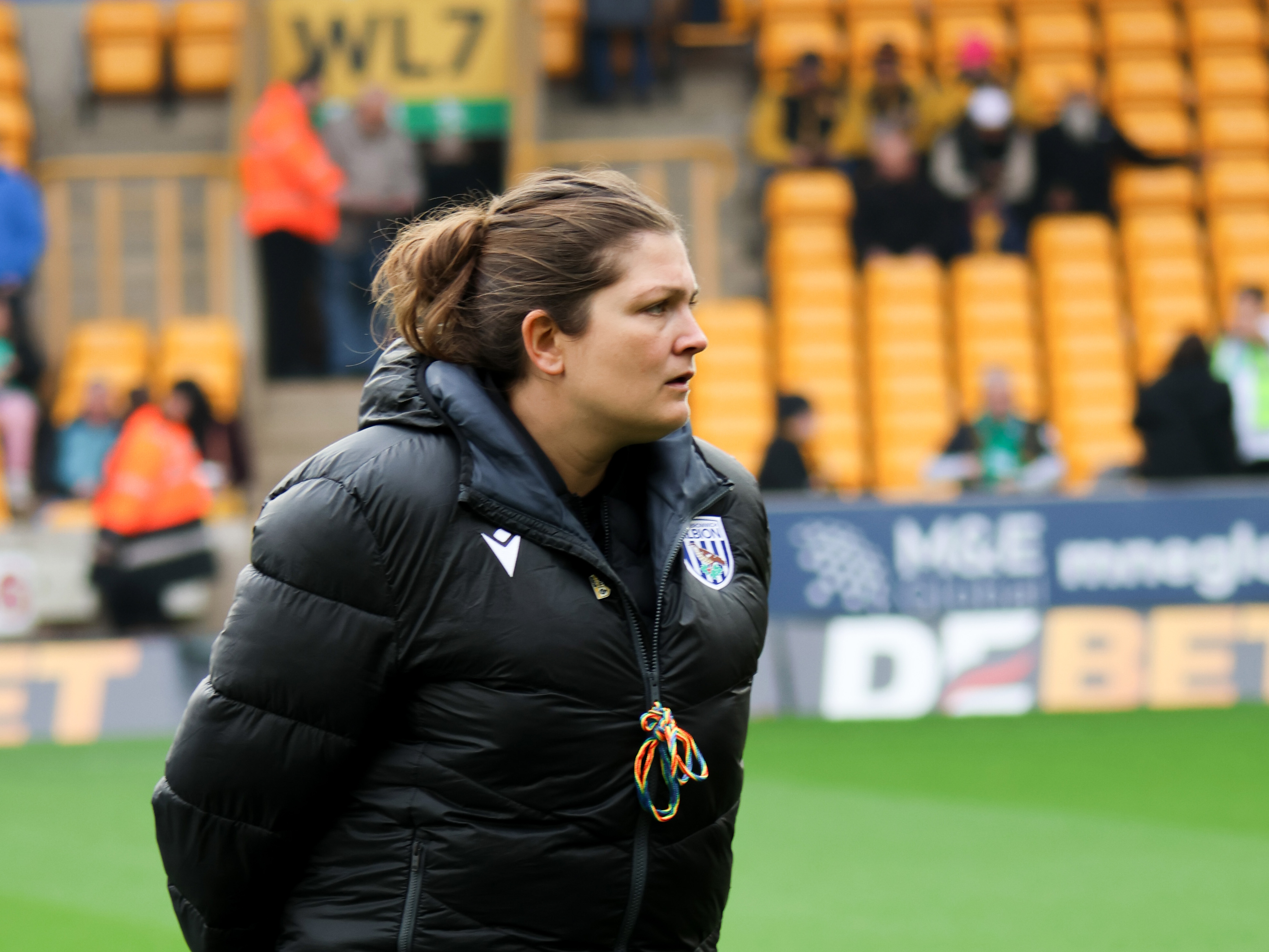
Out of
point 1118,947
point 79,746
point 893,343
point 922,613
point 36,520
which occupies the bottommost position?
point 1118,947

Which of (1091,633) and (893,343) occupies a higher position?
(893,343)

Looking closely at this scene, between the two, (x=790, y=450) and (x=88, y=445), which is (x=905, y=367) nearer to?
(x=790, y=450)

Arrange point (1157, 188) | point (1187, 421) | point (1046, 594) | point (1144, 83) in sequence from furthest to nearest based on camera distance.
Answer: point (1144, 83), point (1157, 188), point (1187, 421), point (1046, 594)

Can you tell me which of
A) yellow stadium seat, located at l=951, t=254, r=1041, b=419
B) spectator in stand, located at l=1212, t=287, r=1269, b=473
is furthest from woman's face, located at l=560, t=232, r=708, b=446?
yellow stadium seat, located at l=951, t=254, r=1041, b=419

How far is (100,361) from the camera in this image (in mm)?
12891

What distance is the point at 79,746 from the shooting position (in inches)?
346

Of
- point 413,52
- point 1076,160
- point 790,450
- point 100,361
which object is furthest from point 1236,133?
point 100,361

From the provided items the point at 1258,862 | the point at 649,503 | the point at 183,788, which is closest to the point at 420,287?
the point at 649,503

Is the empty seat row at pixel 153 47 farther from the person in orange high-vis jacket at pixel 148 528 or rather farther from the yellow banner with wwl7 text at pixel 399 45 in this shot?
the person in orange high-vis jacket at pixel 148 528

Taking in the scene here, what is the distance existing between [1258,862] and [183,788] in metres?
4.90

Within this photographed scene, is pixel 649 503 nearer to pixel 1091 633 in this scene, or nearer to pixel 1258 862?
pixel 1258 862

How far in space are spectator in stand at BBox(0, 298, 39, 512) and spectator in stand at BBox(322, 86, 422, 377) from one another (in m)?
2.38

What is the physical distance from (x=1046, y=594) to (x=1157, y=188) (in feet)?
21.1

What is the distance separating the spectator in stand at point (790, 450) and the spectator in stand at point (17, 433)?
5230 mm
